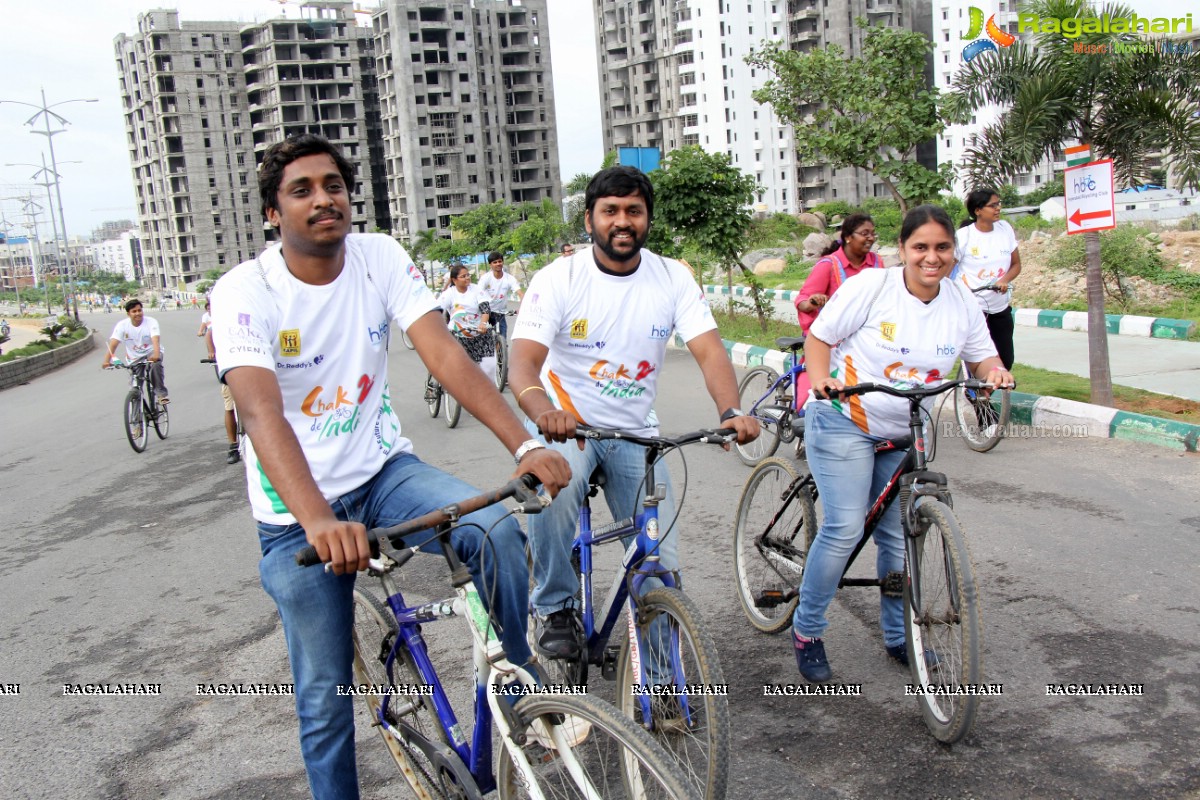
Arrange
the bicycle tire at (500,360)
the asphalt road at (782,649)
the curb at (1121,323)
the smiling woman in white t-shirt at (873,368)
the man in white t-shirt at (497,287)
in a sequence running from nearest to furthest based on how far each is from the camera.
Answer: the asphalt road at (782,649) → the smiling woman in white t-shirt at (873,368) → the curb at (1121,323) → the bicycle tire at (500,360) → the man in white t-shirt at (497,287)

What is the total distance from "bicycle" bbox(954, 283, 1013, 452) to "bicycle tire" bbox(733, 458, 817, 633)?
349 centimetres

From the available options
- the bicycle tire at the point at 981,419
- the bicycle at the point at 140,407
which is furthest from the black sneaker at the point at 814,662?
the bicycle at the point at 140,407

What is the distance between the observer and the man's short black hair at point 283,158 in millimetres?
2889

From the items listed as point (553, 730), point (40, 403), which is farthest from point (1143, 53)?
point (40, 403)

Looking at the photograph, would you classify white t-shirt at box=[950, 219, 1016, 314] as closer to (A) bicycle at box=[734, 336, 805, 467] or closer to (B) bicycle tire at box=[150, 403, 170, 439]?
(A) bicycle at box=[734, 336, 805, 467]

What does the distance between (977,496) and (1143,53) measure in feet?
13.3

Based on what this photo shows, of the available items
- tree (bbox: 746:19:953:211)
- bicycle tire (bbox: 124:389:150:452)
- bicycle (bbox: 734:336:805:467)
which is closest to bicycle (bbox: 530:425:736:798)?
bicycle (bbox: 734:336:805:467)

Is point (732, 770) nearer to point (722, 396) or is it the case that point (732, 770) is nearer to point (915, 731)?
point (915, 731)

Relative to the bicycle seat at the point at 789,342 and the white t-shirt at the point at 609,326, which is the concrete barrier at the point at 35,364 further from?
the white t-shirt at the point at 609,326

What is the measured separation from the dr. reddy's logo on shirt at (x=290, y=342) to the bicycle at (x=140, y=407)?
9.61 m

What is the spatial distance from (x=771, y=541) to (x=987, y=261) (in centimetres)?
474

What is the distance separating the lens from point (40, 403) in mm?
18766

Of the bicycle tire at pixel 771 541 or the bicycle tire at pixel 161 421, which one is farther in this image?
the bicycle tire at pixel 161 421

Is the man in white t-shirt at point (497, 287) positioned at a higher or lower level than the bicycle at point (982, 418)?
higher
